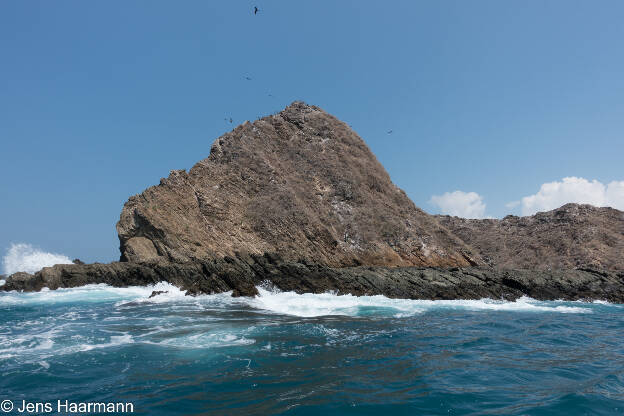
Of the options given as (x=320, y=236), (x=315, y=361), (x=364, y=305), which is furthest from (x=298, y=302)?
(x=320, y=236)

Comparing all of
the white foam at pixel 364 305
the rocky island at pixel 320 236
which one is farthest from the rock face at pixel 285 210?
the white foam at pixel 364 305

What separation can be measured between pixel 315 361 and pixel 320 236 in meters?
31.9

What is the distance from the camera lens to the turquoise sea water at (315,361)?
299 inches

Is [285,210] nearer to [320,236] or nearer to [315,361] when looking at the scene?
[320,236]

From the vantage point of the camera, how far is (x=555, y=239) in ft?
167

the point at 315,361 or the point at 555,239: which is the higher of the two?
the point at 555,239

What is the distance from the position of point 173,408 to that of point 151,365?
346 cm

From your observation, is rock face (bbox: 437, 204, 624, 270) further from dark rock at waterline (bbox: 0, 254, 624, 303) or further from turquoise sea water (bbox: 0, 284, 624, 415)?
turquoise sea water (bbox: 0, 284, 624, 415)

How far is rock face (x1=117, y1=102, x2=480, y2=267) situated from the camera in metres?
37.8

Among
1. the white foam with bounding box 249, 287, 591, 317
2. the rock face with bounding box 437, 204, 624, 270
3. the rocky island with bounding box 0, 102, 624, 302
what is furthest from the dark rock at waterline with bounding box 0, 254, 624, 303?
the rock face with bounding box 437, 204, 624, 270

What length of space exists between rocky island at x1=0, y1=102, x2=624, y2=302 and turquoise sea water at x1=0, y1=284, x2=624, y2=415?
343 inches

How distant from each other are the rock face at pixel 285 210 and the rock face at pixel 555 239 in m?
11.3

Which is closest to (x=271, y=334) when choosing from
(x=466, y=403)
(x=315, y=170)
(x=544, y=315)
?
(x=466, y=403)

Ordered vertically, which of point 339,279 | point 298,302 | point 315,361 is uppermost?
point 339,279
